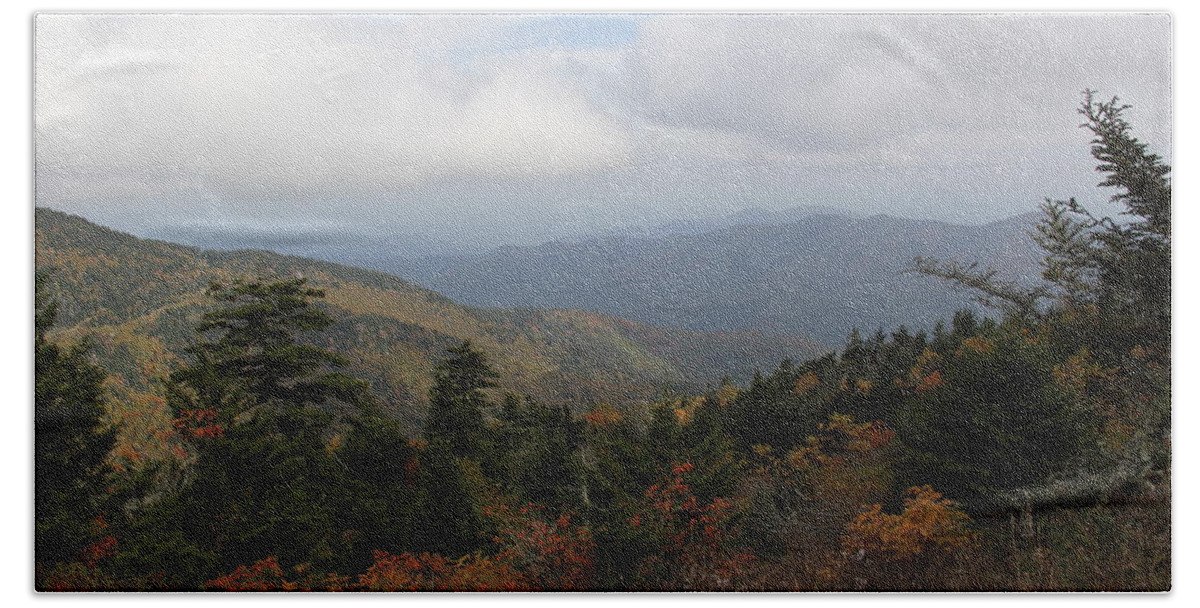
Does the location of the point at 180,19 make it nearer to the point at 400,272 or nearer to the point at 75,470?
the point at 400,272

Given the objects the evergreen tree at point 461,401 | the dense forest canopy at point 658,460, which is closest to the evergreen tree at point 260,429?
the dense forest canopy at point 658,460

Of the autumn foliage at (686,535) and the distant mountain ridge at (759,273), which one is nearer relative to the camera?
the autumn foliage at (686,535)

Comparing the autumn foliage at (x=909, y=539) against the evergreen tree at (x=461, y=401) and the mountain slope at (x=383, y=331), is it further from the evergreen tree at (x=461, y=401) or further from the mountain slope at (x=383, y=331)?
the evergreen tree at (x=461, y=401)

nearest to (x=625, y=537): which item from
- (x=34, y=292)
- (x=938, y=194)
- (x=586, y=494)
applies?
(x=586, y=494)

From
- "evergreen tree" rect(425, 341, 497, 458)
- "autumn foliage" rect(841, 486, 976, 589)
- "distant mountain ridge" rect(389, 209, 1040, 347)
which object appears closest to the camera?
"autumn foliage" rect(841, 486, 976, 589)

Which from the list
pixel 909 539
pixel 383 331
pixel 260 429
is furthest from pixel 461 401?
pixel 909 539

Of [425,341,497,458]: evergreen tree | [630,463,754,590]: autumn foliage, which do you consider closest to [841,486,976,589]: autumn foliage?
[630,463,754,590]: autumn foliage

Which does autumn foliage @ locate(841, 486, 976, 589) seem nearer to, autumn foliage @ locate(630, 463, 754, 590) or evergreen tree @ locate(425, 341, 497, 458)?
autumn foliage @ locate(630, 463, 754, 590)
